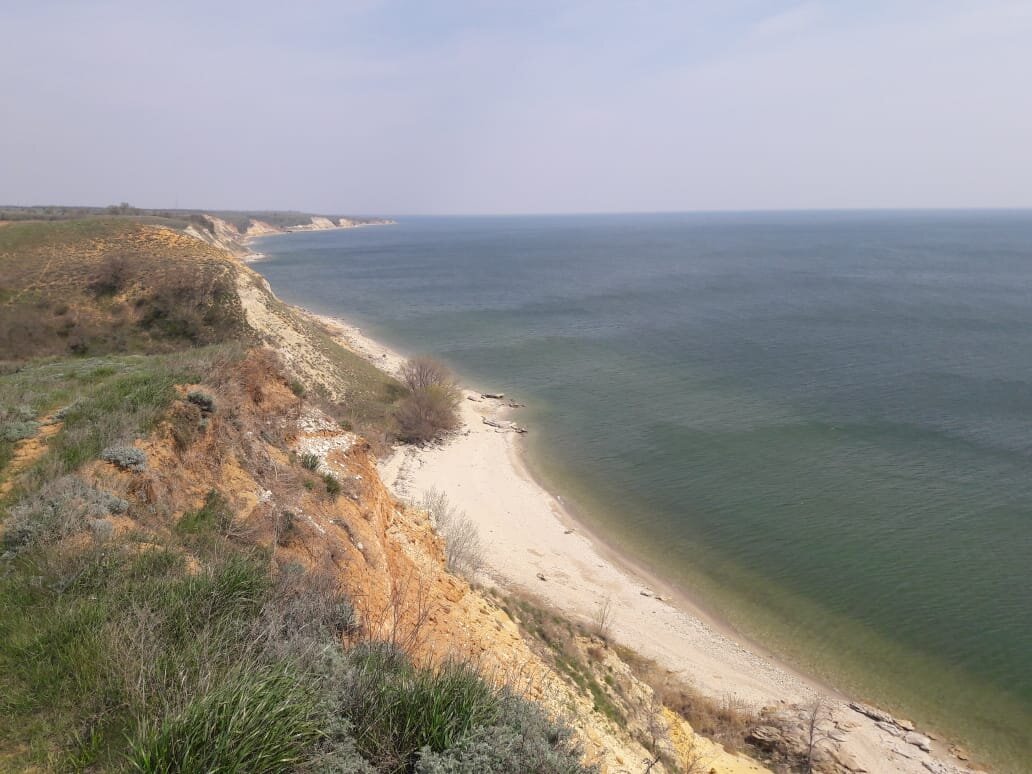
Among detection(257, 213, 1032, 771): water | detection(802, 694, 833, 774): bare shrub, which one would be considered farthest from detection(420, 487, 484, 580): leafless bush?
detection(802, 694, 833, 774): bare shrub

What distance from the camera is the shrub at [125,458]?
10.2 meters

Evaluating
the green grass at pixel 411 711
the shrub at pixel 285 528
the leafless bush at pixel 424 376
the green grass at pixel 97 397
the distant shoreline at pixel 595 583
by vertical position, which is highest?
the green grass at pixel 97 397

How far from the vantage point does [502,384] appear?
4781cm

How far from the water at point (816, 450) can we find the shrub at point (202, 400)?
1911cm

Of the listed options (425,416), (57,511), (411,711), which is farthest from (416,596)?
(425,416)

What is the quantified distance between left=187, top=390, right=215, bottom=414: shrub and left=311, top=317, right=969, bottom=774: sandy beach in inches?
468

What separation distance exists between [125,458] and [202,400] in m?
2.74

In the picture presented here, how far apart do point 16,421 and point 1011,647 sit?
30.1 m

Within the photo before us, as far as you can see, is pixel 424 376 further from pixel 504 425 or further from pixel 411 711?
pixel 411 711

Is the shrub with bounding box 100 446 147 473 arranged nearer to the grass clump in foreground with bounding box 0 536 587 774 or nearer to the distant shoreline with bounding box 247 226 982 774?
the grass clump in foreground with bounding box 0 536 587 774

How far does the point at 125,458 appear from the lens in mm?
10305

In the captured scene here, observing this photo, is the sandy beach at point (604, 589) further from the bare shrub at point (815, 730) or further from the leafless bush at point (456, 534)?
the leafless bush at point (456, 534)

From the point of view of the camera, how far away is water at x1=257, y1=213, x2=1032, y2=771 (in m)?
20.9

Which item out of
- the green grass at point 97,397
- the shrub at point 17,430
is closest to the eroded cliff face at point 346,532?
the green grass at point 97,397
